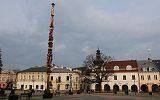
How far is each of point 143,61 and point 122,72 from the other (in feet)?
30.4

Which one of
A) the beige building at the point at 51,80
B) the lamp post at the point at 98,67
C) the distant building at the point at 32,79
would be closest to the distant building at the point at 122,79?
the lamp post at the point at 98,67

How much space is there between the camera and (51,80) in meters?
111

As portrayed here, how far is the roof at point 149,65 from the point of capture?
96.8 meters

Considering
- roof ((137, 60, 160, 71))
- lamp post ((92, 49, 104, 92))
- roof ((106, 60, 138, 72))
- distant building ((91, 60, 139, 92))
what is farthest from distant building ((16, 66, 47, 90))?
roof ((137, 60, 160, 71))

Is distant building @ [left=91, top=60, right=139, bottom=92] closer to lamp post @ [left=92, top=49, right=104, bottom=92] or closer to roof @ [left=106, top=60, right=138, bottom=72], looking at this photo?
roof @ [left=106, top=60, right=138, bottom=72]

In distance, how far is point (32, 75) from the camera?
11225 centimetres

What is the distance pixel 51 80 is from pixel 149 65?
38.4m

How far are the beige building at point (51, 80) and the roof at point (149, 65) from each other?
26.4 meters

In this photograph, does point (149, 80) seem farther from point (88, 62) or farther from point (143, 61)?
point (88, 62)

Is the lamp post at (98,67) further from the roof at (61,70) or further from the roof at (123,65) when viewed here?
the roof at (61,70)

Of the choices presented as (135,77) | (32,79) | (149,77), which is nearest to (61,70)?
(32,79)

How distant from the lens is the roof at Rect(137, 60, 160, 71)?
96.8 metres

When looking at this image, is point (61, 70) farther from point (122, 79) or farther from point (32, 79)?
point (122, 79)

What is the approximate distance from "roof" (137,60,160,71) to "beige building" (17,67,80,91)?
26407mm
